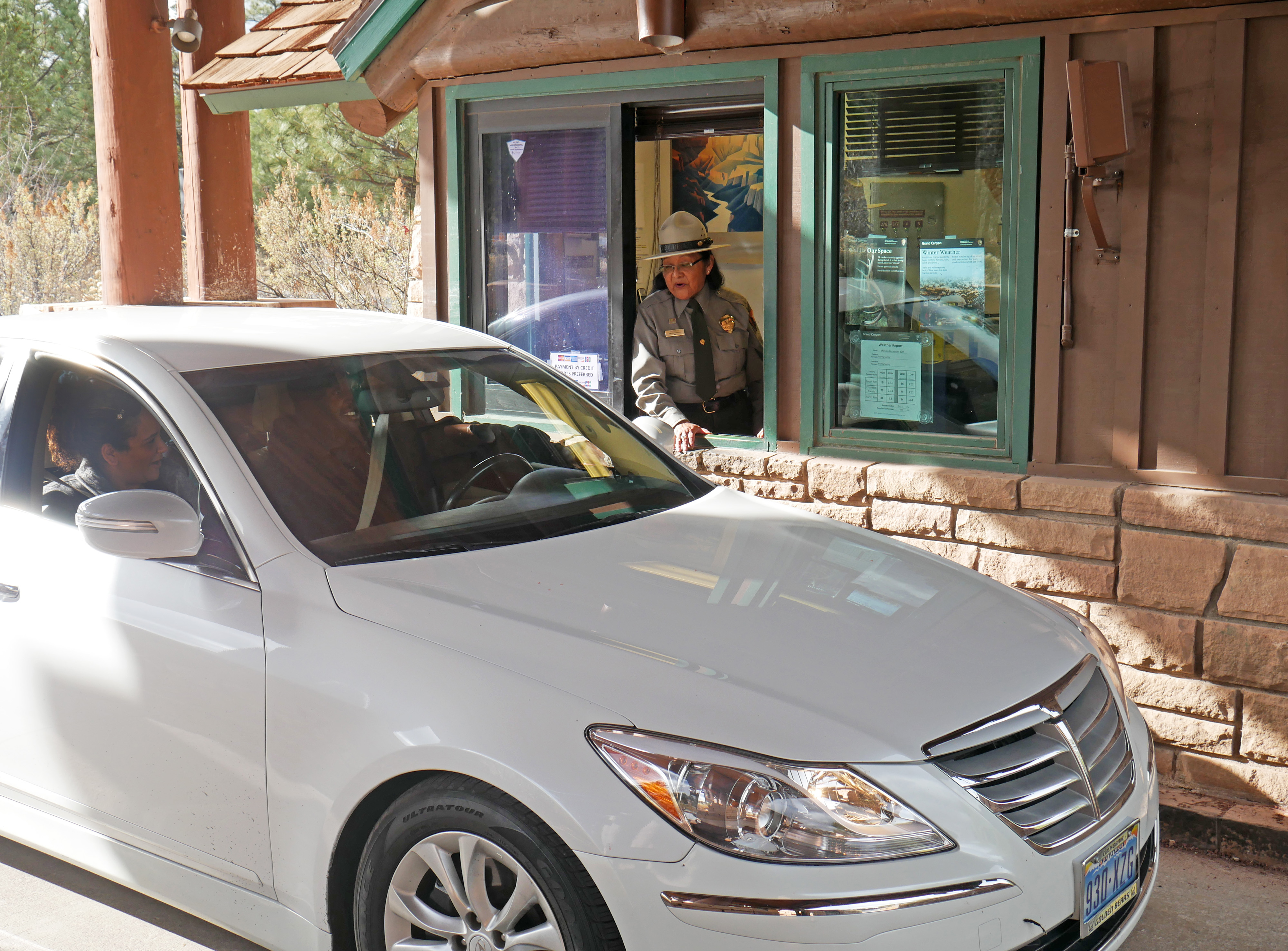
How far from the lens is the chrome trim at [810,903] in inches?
87.0

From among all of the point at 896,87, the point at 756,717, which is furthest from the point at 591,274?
the point at 756,717

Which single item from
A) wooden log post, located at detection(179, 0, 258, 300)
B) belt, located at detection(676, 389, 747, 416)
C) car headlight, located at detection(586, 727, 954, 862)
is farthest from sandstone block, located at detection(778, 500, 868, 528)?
wooden log post, located at detection(179, 0, 258, 300)

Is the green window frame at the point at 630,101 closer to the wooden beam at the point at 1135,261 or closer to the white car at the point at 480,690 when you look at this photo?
the wooden beam at the point at 1135,261

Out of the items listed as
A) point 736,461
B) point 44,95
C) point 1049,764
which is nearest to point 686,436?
point 736,461

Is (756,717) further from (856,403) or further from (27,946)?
(856,403)

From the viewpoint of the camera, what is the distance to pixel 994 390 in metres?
5.07

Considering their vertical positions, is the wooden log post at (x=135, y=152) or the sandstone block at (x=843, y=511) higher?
the wooden log post at (x=135, y=152)

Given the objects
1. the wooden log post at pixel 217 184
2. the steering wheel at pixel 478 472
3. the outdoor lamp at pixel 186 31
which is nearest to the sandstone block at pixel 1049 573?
the steering wheel at pixel 478 472

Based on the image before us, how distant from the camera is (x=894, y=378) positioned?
537 cm

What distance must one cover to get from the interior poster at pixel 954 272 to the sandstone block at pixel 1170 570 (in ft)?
3.75

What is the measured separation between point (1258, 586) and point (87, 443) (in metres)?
3.90

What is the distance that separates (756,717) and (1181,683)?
2.93 metres

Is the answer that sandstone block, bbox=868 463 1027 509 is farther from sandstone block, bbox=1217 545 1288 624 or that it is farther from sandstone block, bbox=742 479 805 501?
sandstone block, bbox=1217 545 1288 624

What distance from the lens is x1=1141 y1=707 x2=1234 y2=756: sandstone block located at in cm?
456
